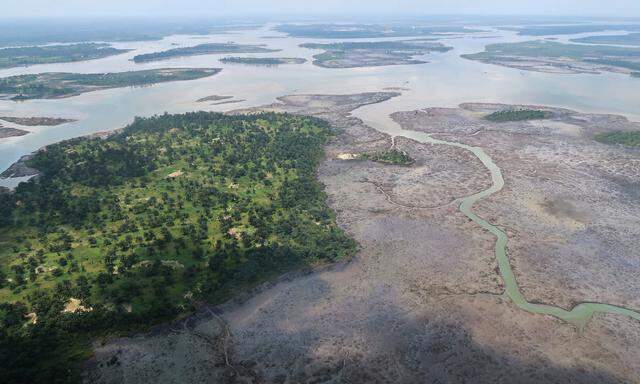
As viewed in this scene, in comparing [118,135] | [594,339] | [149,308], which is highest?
[118,135]

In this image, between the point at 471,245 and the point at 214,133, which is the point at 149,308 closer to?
the point at 471,245

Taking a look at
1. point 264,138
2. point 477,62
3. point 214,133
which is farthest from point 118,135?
point 477,62

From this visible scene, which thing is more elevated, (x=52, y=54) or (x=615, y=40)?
(x=52, y=54)

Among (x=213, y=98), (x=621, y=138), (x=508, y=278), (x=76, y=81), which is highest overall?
(x=76, y=81)

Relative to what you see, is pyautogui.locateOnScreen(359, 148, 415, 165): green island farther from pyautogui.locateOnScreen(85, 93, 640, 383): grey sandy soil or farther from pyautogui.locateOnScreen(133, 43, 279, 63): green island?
pyautogui.locateOnScreen(133, 43, 279, 63): green island

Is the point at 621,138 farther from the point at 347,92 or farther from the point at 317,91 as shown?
the point at 317,91

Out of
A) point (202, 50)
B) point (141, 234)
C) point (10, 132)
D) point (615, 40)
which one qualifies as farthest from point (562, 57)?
point (10, 132)

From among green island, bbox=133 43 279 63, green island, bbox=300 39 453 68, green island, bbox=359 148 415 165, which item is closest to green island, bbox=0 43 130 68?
green island, bbox=133 43 279 63
